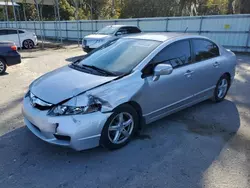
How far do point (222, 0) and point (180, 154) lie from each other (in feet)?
128

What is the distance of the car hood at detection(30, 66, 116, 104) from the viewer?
2.85 m

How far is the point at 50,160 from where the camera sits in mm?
2920

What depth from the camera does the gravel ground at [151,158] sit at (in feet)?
8.43

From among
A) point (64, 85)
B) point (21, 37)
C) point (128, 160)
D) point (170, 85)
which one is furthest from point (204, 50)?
point (21, 37)

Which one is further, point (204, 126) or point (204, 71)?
point (204, 71)

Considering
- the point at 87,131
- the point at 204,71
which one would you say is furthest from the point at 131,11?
the point at 87,131

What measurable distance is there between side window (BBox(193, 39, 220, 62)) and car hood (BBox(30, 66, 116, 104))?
→ 194cm

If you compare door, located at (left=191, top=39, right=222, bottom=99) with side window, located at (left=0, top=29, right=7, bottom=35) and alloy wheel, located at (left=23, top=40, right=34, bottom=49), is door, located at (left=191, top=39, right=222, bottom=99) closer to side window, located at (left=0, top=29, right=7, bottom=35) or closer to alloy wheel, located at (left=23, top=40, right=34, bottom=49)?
side window, located at (left=0, top=29, right=7, bottom=35)

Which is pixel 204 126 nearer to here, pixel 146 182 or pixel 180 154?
pixel 180 154

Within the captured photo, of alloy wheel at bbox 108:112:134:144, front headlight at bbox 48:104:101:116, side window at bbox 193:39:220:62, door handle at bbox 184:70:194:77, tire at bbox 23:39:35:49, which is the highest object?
side window at bbox 193:39:220:62

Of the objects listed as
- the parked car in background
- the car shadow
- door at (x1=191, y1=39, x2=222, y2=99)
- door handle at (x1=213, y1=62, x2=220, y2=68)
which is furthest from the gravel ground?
the parked car in background

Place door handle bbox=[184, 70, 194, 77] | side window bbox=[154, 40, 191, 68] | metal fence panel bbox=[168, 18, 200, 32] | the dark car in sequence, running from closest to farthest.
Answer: side window bbox=[154, 40, 191, 68]
door handle bbox=[184, 70, 194, 77]
the dark car
metal fence panel bbox=[168, 18, 200, 32]

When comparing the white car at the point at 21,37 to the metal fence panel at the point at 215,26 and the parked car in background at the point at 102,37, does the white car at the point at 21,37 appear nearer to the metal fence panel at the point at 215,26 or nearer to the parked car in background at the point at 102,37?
the parked car in background at the point at 102,37

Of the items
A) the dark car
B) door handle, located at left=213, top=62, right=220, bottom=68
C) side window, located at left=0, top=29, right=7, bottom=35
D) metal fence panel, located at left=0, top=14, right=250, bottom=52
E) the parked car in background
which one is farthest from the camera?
side window, located at left=0, top=29, right=7, bottom=35
